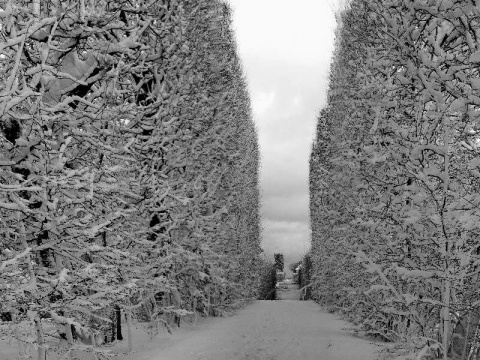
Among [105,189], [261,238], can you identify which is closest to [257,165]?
[261,238]

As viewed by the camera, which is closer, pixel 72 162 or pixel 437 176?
pixel 437 176

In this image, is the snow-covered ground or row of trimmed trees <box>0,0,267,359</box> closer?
row of trimmed trees <box>0,0,267,359</box>

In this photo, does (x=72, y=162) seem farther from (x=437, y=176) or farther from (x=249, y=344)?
(x=249, y=344)

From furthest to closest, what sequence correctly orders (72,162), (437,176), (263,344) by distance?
1. (263,344)
2. (72,162)
3. (437,176)

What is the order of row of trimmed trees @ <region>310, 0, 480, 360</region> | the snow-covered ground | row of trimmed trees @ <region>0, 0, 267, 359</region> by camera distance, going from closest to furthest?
row of trimmed trees @ <region>310, 0, 480, 360</region> → row of trimmed trees @ <region>0, 0, 267, 359</region> → the snow-covered ground

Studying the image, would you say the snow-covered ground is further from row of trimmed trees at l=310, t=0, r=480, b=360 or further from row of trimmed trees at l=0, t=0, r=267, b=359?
row of trimmed trees at l=310, t=0, r=480, b=360

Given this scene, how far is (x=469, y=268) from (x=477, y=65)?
232 cm

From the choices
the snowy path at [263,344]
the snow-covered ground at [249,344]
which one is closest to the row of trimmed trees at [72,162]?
the snow-covered ground at [249,344]

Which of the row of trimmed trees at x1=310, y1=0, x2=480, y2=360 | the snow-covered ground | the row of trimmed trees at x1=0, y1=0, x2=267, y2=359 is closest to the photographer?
the row of trimmed trees at x1=310, y1=0, x2=480, y2=360

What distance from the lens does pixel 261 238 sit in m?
30.8

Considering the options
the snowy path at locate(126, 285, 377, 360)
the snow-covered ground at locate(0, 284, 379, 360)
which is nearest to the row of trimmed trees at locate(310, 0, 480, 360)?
the snow-covered ground at locate(0, 284, 379, 360)

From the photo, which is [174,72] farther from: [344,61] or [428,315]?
[428,315]

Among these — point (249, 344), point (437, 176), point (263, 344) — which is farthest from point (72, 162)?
point (263, 344)

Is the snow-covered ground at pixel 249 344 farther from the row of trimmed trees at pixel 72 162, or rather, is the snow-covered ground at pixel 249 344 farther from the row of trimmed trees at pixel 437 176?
the row of trimmed trees at pixel 437 176
